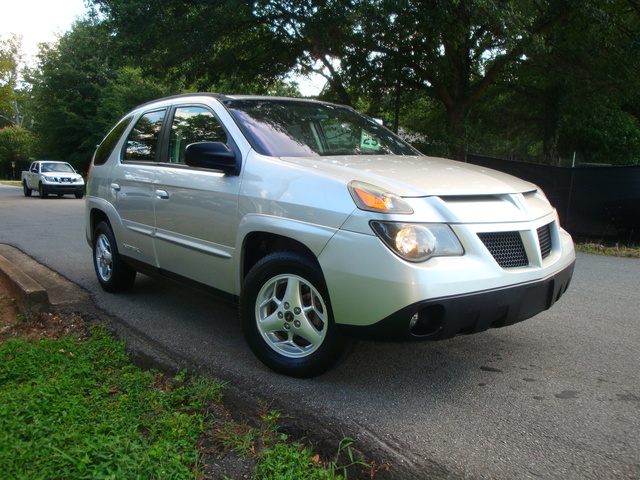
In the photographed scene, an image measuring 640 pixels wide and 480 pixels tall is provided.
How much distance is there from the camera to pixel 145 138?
489 cm

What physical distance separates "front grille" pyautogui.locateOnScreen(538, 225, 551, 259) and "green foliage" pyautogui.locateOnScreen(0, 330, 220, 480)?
2074mm

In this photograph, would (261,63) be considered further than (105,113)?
No

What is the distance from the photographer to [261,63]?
1792cm

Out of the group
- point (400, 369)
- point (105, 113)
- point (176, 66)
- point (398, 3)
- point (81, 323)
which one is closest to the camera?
point (400, 369)

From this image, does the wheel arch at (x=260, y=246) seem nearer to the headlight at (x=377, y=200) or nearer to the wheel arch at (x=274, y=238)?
the wheel arch at (x=274, y=238)

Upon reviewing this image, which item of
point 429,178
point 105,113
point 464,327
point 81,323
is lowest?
point 81,323

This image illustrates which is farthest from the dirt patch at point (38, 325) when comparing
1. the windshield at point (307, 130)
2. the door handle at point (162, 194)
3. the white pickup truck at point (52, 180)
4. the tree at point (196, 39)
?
the white pickup truck at point (52, 180)

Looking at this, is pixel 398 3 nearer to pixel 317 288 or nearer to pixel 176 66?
pixel 176 66

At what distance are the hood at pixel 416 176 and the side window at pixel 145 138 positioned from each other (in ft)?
5.74

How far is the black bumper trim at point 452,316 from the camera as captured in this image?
2.74m

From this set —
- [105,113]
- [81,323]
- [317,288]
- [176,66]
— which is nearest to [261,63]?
[176,66]

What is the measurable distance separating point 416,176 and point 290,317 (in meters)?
1.11

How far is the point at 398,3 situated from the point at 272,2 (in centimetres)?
403

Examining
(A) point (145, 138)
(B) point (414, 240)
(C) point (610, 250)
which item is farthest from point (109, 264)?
(C) point (610, 250)
